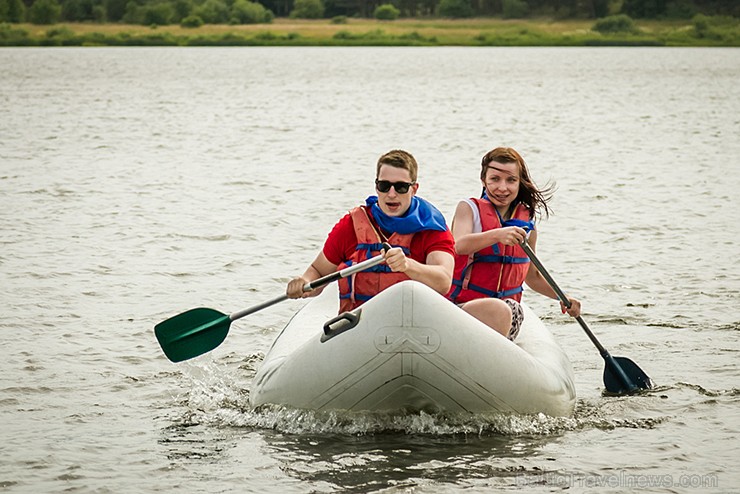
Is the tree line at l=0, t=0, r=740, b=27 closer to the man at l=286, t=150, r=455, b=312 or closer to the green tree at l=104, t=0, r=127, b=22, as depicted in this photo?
the green tree at l=104, t=0, r=127, b=22

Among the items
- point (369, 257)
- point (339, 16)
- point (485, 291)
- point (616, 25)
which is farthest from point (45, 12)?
point (369, 257)

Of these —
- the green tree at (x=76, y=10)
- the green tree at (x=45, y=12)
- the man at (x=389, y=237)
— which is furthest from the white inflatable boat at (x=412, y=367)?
the green tree at (x=76, y=10)

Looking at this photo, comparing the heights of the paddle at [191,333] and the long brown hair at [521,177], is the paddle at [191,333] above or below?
below

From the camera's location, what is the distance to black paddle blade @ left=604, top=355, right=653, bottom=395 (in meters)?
6.33

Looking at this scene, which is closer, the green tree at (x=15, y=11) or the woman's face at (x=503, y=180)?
the woman's face at (x=503, y=180)

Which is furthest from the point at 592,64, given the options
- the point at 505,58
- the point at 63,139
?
the point at 63,139

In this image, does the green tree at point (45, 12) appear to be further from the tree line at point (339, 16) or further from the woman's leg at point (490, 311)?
the woman's leg at point (490, 311)

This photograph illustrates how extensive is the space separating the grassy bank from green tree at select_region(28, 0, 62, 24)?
0.73 meters

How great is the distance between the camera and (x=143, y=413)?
236 inches

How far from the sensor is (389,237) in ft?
18.1

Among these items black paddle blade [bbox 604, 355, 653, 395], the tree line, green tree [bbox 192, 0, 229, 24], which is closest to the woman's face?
black paddle blade [bbox 604, 355, 653, 395]

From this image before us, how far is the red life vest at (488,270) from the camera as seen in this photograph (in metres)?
5.85

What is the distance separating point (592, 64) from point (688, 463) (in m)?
49.4

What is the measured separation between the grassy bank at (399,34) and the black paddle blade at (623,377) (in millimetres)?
63565
